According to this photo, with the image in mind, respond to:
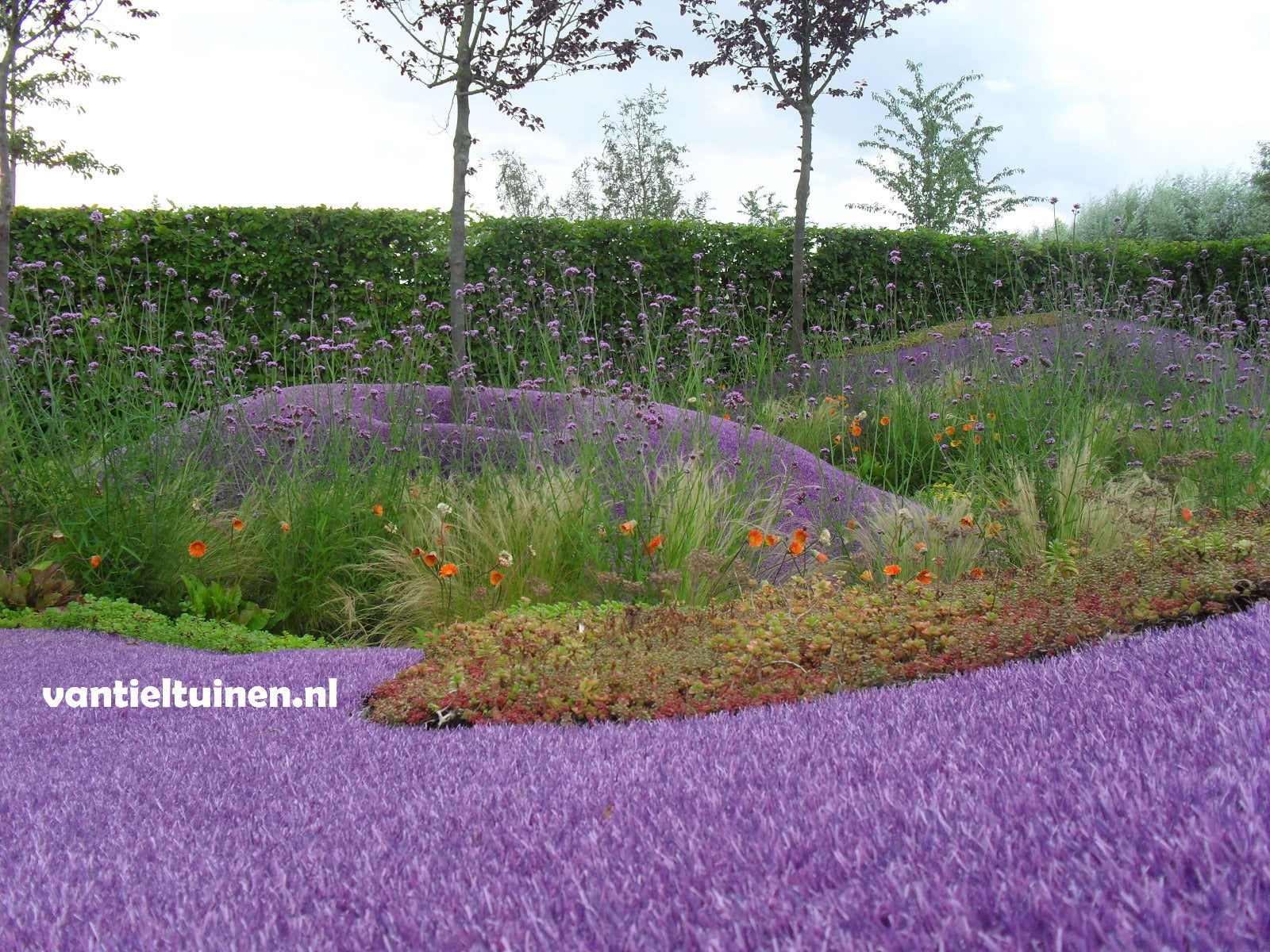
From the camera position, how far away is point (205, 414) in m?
6.94

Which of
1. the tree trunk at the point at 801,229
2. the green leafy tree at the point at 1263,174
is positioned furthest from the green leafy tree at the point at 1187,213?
the tree trunk at the point at 801,229

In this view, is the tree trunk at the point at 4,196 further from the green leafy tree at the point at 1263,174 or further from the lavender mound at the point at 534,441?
the green leafy tree at the point at 1263,174

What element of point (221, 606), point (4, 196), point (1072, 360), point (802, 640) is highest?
point (4, 196)

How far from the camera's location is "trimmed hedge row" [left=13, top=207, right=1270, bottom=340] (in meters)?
9.97

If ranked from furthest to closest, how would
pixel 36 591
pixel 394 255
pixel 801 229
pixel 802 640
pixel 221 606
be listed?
pixel 801 229 < pixel 394 255 < pixel 221 606 < pixel 36 591 < pixel 802 640

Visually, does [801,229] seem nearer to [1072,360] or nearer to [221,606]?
[1072,360]

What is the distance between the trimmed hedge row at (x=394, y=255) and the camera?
9969 mm

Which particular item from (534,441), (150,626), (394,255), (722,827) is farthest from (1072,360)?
(722,827)

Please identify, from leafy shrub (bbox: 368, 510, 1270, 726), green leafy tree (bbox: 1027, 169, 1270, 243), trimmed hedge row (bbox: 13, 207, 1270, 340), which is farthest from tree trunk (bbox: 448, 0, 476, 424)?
green leafy tree (bbox: 1027, 169, 1270, 243)

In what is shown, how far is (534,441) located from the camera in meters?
6.36

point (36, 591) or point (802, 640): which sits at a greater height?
point (802, 640)

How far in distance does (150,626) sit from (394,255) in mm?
6573

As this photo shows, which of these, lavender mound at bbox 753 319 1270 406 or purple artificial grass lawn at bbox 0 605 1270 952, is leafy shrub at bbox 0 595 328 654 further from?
lavender mound at bbox 753 319 1270 406

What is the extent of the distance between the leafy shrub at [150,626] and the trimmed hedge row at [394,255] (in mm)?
4153
